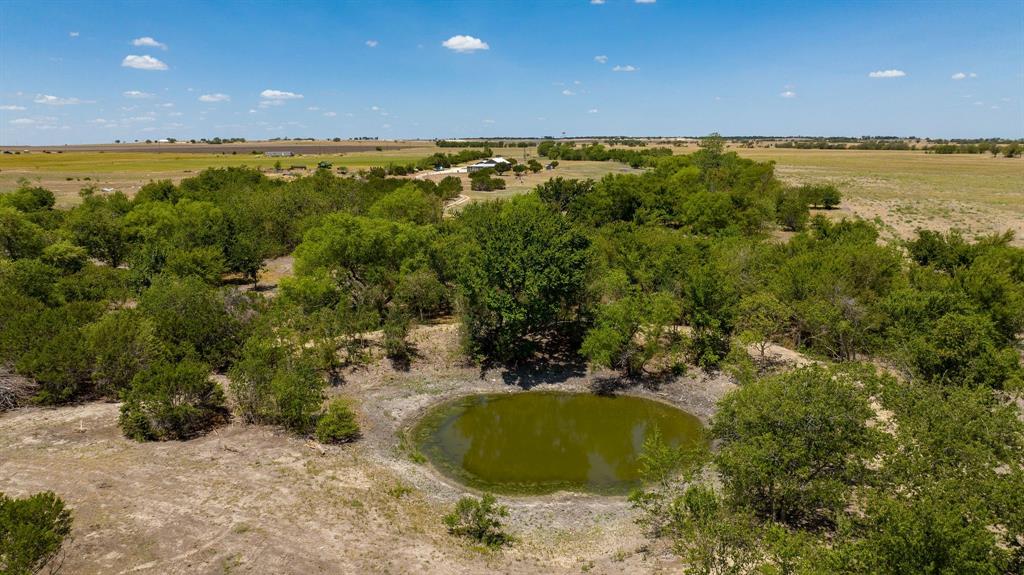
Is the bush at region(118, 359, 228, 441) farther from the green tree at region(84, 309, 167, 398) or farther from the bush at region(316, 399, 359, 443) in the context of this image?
the bush at region(316, 399, 359, 443)

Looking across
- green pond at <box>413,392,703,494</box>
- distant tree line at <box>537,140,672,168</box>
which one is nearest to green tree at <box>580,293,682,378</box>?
green pond at <box>413,392,703,494</box>

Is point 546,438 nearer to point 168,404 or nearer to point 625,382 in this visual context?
point 625,382

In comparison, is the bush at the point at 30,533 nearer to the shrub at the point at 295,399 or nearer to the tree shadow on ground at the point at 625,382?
the shrub at the point at 295,399

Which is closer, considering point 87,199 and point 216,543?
point 216,543

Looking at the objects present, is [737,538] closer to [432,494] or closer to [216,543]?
[432,494]

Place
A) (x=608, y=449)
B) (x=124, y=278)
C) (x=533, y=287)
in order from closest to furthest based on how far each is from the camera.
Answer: (x=608, y=449) → (x=533, y=287) → (x=124, y=278)

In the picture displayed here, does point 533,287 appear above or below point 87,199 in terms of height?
below

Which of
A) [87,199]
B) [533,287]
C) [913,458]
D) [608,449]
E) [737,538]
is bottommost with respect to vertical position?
[608,449]

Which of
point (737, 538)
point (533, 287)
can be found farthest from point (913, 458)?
point (533, 287)
